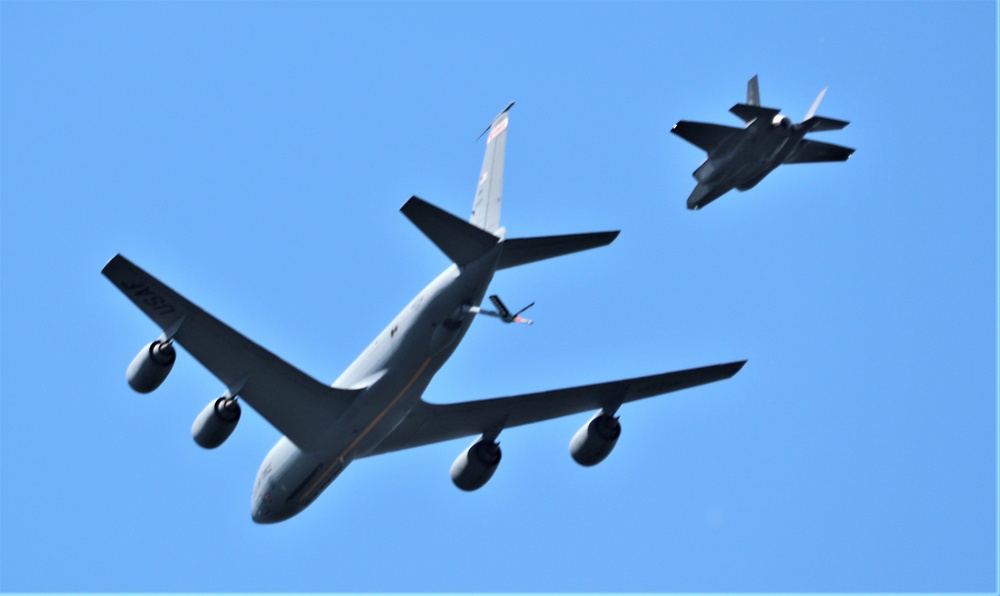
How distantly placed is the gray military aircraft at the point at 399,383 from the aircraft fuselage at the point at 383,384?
0.10 ft

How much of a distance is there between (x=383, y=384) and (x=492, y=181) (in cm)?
524

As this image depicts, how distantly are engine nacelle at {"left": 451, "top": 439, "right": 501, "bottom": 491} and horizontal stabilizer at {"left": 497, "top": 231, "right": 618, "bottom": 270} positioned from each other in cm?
685

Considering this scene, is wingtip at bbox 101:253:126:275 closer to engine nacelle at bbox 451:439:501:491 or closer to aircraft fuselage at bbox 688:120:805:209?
engine nacelle at bbox 451:439:501:491

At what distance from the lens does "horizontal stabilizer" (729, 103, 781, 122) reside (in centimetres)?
3316

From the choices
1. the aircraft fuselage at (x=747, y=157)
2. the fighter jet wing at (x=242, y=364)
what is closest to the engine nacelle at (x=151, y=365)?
the fighter jet wing at (x=242, y=364)

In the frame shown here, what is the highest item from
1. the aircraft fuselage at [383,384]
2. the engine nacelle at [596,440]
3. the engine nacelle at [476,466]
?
the aircraft fuselage at [383,384]

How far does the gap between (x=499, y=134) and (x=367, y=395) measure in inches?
269

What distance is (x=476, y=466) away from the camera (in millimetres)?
32375

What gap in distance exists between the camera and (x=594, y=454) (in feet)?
105

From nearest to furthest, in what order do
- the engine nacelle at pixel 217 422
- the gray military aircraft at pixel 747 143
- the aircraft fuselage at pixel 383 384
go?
the aircraft fuselage at pixel 383 384 < the engine nacelle at pixel 217 422 < the gray military aircraft at pixel 747 143

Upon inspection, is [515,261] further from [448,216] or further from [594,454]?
[594,454]

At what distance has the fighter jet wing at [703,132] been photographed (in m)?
34.2

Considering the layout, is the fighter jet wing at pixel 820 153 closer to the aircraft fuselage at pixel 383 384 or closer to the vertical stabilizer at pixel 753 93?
the vertical stabilizer at pixel 753 93

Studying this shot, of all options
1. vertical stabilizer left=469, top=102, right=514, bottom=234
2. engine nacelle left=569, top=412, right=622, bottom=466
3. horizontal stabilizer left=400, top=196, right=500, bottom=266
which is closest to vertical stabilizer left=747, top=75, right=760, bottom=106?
vertical stabilizer left=469, top=102, right=514, bottom=234
